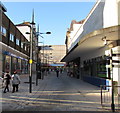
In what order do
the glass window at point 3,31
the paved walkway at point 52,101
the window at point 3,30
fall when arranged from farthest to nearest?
1. the glass window at point 3,31
2. the window at point 3,30
3. the paved walkway at point 52,101

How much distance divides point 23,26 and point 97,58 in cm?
4193

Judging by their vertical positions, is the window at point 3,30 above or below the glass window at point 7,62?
above

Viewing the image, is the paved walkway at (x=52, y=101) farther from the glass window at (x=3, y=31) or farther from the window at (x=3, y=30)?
the glass window at (x=3, y=31)

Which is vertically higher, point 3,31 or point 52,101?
point 3,31

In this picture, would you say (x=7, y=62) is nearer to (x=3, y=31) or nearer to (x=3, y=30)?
(x=3, y=31)

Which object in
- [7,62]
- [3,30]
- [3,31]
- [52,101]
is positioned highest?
[3,30]

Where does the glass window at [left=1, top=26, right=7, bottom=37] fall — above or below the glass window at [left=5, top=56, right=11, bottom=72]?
above

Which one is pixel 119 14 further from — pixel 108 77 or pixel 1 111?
pixel 1 111

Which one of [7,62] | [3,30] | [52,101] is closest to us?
[52,101]

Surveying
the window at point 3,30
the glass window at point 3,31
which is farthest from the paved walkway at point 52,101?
the glass window at point 3,31

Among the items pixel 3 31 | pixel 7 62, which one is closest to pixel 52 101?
pixel 3 31

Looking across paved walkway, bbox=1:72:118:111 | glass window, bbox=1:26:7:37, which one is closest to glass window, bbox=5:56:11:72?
glass window, bbox=1:26:7:37

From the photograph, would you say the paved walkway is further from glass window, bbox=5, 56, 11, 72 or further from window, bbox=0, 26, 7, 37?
glass window, bbox=5, 56, 11, 72

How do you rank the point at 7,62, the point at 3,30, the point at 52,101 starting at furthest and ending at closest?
the point at 7,62 < the point at 3,30 < the point at 52,101
